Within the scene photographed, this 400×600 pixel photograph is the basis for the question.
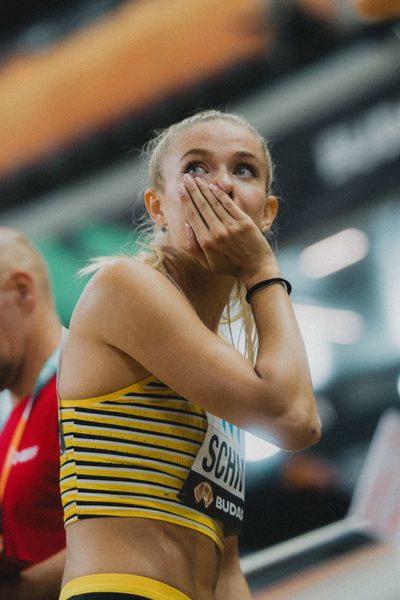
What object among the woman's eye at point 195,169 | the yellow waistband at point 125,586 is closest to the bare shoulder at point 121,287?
the woman's eye at point 195,169

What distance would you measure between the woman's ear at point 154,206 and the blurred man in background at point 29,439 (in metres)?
0.63

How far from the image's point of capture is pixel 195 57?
5312mm

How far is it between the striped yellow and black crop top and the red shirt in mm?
648

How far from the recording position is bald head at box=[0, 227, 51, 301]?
2516mm

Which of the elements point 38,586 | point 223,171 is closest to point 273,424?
point 223,171

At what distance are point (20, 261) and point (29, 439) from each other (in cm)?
63

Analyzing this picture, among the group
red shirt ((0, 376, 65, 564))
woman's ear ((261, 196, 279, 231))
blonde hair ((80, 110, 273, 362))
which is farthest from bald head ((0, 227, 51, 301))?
woman's ear ((261, 196, 279, 231))

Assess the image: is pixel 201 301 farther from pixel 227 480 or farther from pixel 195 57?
pixel 195 57

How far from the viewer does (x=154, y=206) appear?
5.91 ft

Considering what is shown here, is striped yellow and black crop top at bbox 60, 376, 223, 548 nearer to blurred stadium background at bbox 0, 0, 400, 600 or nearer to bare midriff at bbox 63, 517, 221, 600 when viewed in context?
bare midriff at bbox 63, 517, 221, 600

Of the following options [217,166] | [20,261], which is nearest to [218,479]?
[217,166]

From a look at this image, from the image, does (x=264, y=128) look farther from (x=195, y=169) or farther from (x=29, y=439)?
(x=195, y=169)

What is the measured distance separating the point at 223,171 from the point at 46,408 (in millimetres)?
882

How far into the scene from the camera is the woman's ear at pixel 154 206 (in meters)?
1.78
